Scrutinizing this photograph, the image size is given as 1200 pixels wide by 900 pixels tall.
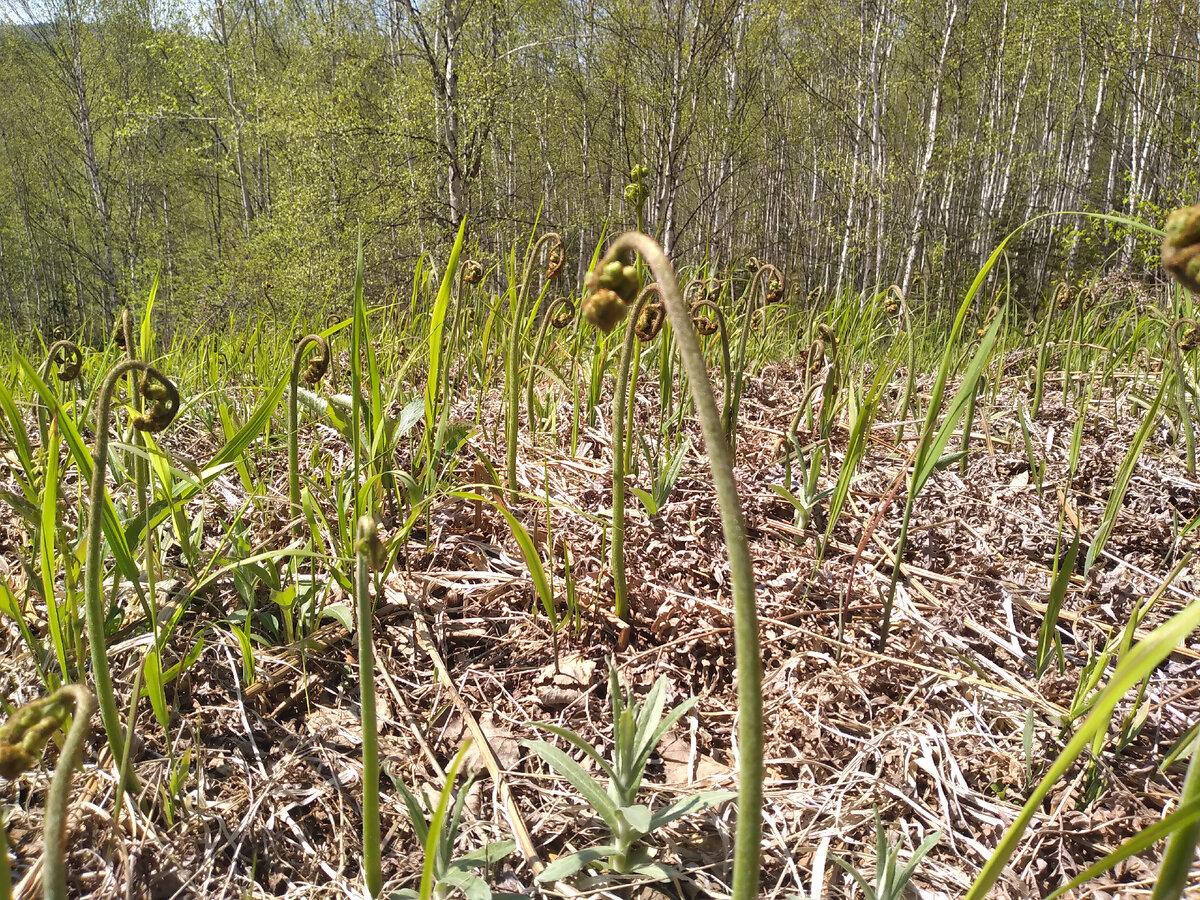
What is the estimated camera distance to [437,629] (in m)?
1.70

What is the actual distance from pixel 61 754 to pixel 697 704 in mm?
1154

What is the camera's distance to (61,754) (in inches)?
25.5

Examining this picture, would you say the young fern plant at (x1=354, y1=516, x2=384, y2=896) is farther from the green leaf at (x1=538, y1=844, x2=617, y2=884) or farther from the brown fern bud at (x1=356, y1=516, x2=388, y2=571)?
the green leaf at (x1=538, y1=844, x2=617, y2=884)

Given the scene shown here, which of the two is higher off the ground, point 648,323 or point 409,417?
point 648,323

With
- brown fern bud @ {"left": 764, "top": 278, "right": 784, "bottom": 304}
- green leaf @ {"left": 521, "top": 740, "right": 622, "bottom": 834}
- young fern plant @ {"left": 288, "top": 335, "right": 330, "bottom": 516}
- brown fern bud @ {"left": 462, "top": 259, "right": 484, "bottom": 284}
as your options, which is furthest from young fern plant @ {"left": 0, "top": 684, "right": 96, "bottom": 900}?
brown fern bud @ {"left": 764, "top": 278, "right": 784, "bottom": 304}

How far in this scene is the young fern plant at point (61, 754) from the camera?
2.10 feet

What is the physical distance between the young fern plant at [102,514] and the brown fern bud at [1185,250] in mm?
1139

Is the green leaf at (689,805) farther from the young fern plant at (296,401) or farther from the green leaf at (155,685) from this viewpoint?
the young fern plant at (296,401)

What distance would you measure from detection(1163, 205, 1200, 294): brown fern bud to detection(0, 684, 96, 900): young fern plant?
99cm

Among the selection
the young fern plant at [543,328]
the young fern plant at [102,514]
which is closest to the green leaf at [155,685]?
the young fern plant at [102,514]

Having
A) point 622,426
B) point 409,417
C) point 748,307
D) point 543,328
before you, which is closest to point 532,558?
point 622,426

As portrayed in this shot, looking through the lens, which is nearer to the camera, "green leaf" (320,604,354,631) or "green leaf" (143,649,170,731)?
"green leaf" (143,649,170,731)

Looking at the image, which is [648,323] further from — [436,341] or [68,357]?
[68,357]

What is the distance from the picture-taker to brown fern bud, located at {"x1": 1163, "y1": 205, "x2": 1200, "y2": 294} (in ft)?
2.00
